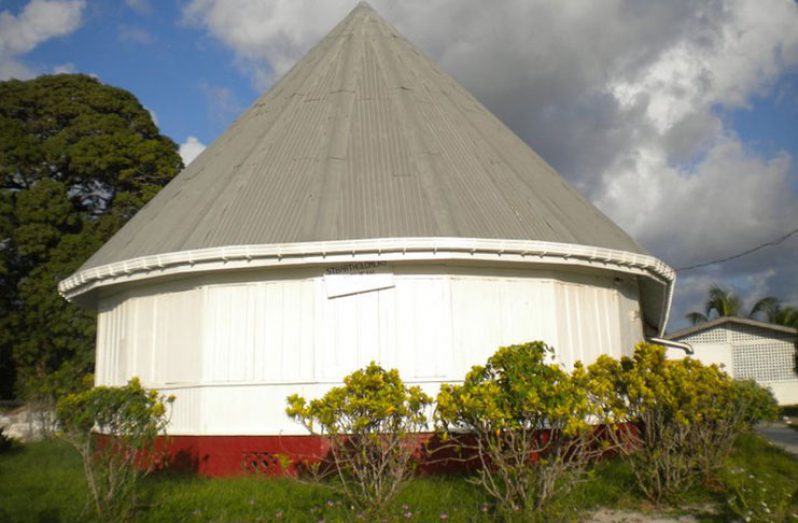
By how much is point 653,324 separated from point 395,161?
8.82m

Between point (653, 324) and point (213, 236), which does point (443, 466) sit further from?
point (653, 324)

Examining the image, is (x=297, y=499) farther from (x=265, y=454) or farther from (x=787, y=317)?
(x=787, y=317)

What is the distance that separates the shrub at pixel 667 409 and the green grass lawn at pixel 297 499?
0.29 m

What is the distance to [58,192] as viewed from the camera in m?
Answer: 24.1

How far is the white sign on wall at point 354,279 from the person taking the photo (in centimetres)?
988

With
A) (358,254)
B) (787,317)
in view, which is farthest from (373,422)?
(787,317)

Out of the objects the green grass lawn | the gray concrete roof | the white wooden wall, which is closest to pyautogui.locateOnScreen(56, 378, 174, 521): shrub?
the green grass lawn

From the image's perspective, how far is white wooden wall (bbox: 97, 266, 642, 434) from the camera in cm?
989

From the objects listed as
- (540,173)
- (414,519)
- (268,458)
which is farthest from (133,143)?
(414,519)

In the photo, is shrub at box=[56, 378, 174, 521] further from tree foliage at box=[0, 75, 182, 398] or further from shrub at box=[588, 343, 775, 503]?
tree foliage at box=[0, 75, 182, 398]

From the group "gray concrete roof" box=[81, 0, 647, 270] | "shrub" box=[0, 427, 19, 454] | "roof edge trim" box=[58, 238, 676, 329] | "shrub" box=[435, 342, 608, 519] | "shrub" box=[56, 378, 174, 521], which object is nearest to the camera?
"shrub" box=[435, 342, 608, 519]

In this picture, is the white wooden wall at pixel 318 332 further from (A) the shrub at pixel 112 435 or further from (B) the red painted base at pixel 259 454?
(A) the shrub at pixel 112 435

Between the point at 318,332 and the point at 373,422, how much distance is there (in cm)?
277

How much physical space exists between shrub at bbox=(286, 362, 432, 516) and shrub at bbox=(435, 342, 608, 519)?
0.37 m
